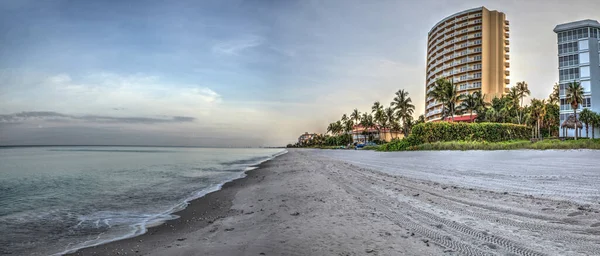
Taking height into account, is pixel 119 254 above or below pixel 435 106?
below

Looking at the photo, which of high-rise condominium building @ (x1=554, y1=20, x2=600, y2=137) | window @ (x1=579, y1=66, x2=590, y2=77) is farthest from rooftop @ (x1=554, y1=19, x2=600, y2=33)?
window @ (x1=579, y1=66, x2=590, y2=77)

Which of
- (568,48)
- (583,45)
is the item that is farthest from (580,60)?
(568,48)

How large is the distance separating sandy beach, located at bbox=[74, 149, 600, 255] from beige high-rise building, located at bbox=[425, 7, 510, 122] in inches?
3848

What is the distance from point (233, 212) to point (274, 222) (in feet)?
6.24

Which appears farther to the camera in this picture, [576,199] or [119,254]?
[576,199]

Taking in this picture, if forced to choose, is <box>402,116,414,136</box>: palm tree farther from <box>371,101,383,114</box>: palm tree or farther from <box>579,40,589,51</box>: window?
<box>579,40,589,51</box>: window

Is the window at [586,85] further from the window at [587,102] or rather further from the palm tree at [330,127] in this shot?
the palm tree at [330,127]

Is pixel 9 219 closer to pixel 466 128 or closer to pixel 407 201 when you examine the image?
pixel 407 201

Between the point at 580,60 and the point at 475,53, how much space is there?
4103 cm

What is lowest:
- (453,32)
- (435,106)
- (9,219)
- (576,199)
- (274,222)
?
(9,219)

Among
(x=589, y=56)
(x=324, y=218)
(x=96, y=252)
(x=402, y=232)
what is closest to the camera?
(x=402, y=232)

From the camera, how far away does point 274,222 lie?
226 inches

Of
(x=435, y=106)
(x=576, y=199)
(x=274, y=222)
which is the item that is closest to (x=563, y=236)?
(x=576, y=199)

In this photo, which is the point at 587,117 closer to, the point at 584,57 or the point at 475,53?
the point at 584,57
